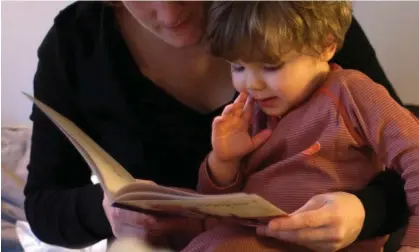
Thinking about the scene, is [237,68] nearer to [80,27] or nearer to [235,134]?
[235,134]

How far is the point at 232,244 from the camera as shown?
841mm

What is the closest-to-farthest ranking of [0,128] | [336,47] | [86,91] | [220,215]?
[220,215], [336,47], [86,91], [0,128]

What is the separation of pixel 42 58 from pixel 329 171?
52 cm

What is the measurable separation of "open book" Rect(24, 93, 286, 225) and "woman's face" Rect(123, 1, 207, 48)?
220 millimetres

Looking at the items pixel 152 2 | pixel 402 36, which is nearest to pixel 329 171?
pixel 152 2

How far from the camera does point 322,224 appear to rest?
0.79 metres

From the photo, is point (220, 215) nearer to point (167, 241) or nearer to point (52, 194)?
point (167, 241)

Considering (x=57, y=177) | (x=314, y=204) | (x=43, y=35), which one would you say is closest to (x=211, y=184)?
(x=314, y=204)

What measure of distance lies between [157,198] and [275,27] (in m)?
0.27

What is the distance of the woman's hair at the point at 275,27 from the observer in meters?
0.83

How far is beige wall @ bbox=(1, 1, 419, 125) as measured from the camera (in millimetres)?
1518

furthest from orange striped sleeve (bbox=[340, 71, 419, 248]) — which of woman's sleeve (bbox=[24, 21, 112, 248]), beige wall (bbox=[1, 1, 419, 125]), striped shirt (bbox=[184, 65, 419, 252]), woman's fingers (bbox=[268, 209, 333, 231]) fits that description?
beige wall (bbox=[1, 1, 419, 125])

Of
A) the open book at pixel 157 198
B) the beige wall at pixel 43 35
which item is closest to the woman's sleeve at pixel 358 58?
the open book at pixel 157 198

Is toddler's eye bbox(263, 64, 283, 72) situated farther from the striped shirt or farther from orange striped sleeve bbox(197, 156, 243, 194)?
orange striped sleeve bbox(197, 156, 243, 194)
